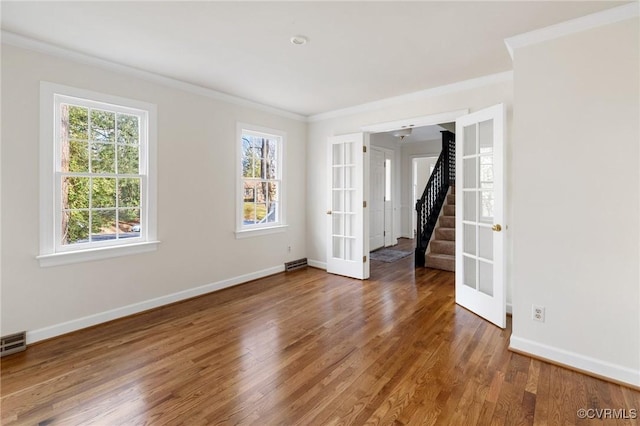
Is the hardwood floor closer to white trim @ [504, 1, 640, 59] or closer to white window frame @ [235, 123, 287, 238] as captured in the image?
white window frame @ [235, 123, 287, 238]

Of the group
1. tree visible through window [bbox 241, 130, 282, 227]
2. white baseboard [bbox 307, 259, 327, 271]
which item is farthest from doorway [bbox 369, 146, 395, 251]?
tree visible through window [bbox 241, 130, 282, 227]

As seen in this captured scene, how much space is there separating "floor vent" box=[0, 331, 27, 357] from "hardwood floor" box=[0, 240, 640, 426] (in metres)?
0.08

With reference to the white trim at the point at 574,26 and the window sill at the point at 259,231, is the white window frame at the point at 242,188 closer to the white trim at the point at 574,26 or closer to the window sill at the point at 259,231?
the window sill at the point at 259,231

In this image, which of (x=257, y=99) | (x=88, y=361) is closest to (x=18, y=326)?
(x=88, y=361)

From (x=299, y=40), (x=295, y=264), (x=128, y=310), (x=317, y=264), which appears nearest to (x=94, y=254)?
(x=128, y=310)

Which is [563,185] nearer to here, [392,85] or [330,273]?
[392,85]

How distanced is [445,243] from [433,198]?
111 cm

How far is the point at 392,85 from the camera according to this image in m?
3.74

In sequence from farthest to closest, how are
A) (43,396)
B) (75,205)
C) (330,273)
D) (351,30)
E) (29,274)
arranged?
1. (330,273)
2. (75,205)
3. (29,274)
4. (351,30)
5. (43,396)

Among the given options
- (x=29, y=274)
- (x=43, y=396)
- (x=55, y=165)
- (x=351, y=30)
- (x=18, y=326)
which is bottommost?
(x=43, y=396)

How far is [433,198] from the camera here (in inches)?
245

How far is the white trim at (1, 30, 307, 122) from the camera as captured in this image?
2.57 m

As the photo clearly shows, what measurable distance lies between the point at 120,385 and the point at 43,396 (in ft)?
1.43

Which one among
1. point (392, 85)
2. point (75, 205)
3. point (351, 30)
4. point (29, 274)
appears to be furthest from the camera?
point (392, 85)
